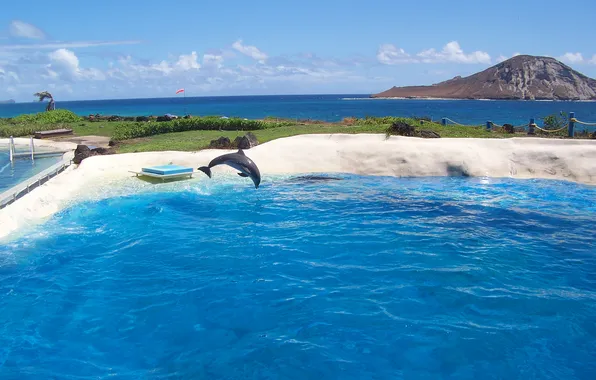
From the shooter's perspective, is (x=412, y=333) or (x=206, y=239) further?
(x=206, y=239)

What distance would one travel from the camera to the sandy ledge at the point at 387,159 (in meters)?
17.1

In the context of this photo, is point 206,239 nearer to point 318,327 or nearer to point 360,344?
point 318,327

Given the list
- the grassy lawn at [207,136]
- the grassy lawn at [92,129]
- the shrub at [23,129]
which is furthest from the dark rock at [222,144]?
the shrub at [23,129]

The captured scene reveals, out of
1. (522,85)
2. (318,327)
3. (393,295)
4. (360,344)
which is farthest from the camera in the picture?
(522,85)

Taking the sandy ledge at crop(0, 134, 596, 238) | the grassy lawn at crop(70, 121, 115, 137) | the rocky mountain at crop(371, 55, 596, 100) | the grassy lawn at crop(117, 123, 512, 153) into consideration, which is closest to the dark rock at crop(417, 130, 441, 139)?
the grassy lawn at crop(117, 123, 512, 153)

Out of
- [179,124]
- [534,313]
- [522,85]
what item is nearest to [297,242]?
[534,313]

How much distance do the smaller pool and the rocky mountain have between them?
16732cm

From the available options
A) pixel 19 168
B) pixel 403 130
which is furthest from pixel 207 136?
pixel 403 130

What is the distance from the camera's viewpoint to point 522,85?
169m

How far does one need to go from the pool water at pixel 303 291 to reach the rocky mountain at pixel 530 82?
169m

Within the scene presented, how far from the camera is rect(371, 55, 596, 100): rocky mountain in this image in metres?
164

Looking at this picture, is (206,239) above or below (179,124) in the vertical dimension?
below

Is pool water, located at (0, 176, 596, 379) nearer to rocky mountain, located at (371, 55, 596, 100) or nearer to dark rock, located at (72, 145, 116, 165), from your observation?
dark rock, located at (72, 145, 116, 165)

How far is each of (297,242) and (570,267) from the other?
18.1ft
